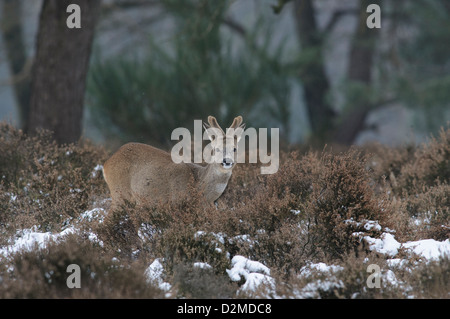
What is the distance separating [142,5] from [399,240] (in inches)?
558

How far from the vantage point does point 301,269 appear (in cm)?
565

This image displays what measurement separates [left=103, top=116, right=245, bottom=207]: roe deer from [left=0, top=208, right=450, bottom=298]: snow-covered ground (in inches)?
21.8

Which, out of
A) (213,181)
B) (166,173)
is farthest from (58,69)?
(213,181)

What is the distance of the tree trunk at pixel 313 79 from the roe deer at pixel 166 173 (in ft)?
37.6

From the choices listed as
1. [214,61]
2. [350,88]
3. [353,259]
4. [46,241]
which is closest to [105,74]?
[214,61]

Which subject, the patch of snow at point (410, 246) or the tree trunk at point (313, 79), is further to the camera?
the tree trunk at point (313, 79)

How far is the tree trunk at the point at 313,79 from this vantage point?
59.1 ft

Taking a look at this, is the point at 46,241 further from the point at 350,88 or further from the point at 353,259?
the point at 350,88

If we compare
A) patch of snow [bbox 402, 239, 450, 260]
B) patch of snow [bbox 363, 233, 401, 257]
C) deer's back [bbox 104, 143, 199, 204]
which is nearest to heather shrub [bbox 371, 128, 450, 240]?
patch of snow [bbox 402, 239, 450, 260]

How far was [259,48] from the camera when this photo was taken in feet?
52.6

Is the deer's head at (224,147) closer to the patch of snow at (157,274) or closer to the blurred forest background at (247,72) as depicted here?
the patch of snow at (157,274)

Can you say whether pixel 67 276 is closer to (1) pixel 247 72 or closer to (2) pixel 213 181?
(2) pixel 213 181

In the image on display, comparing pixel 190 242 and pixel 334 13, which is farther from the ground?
pixel 334 13

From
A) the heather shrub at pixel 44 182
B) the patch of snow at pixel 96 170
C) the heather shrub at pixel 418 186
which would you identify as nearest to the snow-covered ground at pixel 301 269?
the heather shrub at pixel 418 186
